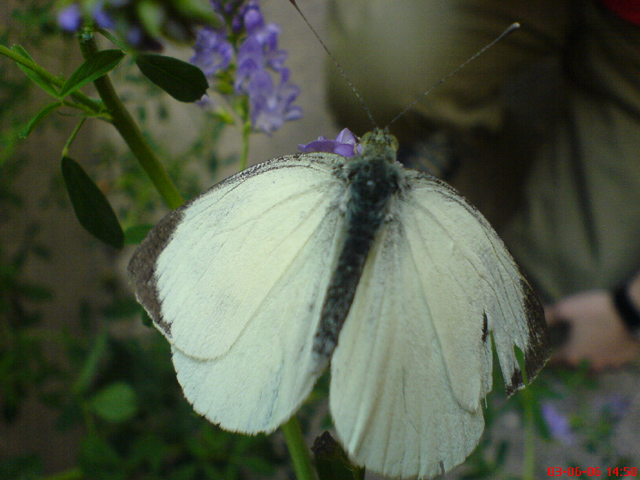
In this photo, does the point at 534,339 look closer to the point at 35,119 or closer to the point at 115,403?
the point at 35,119

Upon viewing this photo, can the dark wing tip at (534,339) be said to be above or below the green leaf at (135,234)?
below

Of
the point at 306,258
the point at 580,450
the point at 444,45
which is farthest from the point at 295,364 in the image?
the point at 580,450

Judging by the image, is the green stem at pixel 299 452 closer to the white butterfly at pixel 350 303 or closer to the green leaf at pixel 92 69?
the white butterfly at pixel 350 303

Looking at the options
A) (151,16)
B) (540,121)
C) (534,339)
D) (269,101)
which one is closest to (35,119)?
(269,101)

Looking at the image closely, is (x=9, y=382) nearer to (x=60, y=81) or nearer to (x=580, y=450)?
(x=60, y=81)

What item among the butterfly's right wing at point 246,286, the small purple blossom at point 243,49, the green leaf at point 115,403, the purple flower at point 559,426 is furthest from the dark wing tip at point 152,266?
the purple flower at point 559,426

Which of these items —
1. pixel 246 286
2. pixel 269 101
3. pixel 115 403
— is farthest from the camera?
pixel 115 403
